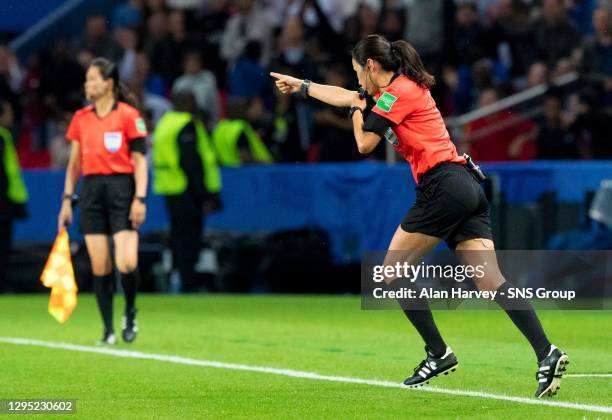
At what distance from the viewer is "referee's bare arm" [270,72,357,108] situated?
9.23 metres

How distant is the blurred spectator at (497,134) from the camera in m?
19.6

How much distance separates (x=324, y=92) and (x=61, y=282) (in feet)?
12.6

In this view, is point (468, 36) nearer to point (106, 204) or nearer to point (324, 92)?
point (106, 204)

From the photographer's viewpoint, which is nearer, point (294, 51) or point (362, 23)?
point (362, 23)

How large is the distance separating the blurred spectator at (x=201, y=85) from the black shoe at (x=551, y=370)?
12659 millimetres

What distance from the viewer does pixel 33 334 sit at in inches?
534

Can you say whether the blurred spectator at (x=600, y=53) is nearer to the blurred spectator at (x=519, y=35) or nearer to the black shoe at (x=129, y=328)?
the blurred spectator at (x=519, y=35)

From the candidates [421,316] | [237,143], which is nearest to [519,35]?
[237,143]

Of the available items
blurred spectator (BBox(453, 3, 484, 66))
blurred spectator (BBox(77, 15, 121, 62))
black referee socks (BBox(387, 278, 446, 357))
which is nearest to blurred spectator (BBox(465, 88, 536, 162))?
blurred spectator (BBox(453, 3, 484, 66))

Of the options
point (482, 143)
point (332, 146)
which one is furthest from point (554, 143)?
point (332, 146)

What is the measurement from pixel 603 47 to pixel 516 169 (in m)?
2.91

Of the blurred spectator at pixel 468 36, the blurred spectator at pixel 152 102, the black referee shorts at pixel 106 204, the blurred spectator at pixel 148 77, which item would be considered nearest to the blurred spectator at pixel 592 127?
the blurred spectator at pixel 468 36

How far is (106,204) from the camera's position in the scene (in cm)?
1250

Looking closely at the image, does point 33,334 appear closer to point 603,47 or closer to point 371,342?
point 371,342
